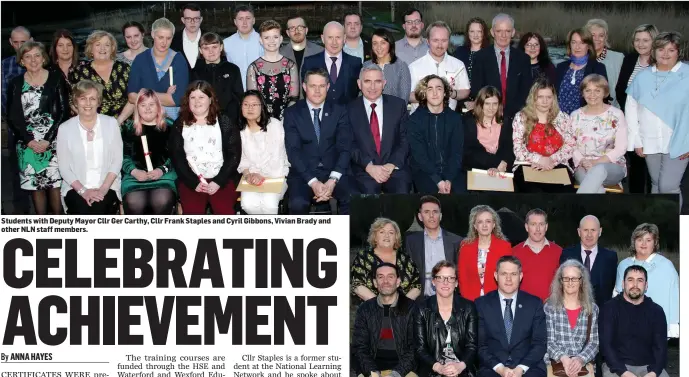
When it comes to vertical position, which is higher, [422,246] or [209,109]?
[209,109]

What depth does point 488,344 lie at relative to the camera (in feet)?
37.6

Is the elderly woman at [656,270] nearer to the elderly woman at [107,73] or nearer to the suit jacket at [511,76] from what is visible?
the suit jacket at [511,76]

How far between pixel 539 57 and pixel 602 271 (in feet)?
7.24

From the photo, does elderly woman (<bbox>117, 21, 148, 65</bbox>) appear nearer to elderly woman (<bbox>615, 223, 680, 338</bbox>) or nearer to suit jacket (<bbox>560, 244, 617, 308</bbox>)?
suit jacket (<bbox>560, 244, 617, 308</bbox>)

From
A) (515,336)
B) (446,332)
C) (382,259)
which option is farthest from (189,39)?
(515,336)

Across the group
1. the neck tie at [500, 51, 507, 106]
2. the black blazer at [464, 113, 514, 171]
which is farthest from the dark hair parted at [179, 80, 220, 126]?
the neck tie at [500, 51, 507, 106]

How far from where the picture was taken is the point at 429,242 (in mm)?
11922

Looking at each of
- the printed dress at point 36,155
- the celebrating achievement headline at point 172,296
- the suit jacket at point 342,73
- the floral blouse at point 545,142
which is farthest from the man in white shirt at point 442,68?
the printed dress at point 36,155

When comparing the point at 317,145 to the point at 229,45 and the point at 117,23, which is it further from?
the point at 117,23

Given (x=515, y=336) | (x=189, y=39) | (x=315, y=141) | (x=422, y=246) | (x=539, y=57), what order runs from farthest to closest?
1. (x=189, y=39)
2. (x=539, y=57)
3. (x=315, y=141)
4. (x=422, y=246)
5. (x=515, y=336)

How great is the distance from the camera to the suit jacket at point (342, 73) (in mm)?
12688

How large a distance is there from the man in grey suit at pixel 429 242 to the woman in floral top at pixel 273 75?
5.36 feet

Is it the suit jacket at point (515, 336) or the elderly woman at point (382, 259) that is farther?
the elderly woman at point (382, 259)

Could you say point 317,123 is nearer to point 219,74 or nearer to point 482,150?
point 219,74
